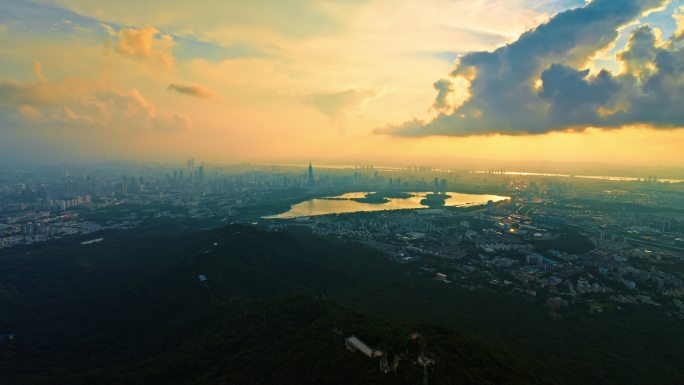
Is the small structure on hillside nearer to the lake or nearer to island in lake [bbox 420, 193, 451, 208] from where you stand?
the lake

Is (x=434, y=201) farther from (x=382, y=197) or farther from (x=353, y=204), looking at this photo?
(x=353, y=204)

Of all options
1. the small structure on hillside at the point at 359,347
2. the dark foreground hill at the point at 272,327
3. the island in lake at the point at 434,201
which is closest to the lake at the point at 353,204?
the island in lake at the point at 434,201

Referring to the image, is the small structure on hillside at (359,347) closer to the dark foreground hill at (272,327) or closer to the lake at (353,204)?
the dark foreground hill at (272,327)

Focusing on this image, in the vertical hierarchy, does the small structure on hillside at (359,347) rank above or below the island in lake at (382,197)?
above

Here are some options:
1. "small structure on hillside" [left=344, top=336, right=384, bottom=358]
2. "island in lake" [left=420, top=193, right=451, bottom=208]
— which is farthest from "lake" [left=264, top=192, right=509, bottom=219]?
"small structure on hillside" [left=344, top=336, right=384, bottom=358]

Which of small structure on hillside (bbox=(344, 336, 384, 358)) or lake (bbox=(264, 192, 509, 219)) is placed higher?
small structure on hillside (bbox=(344, 336, 384, 358))
